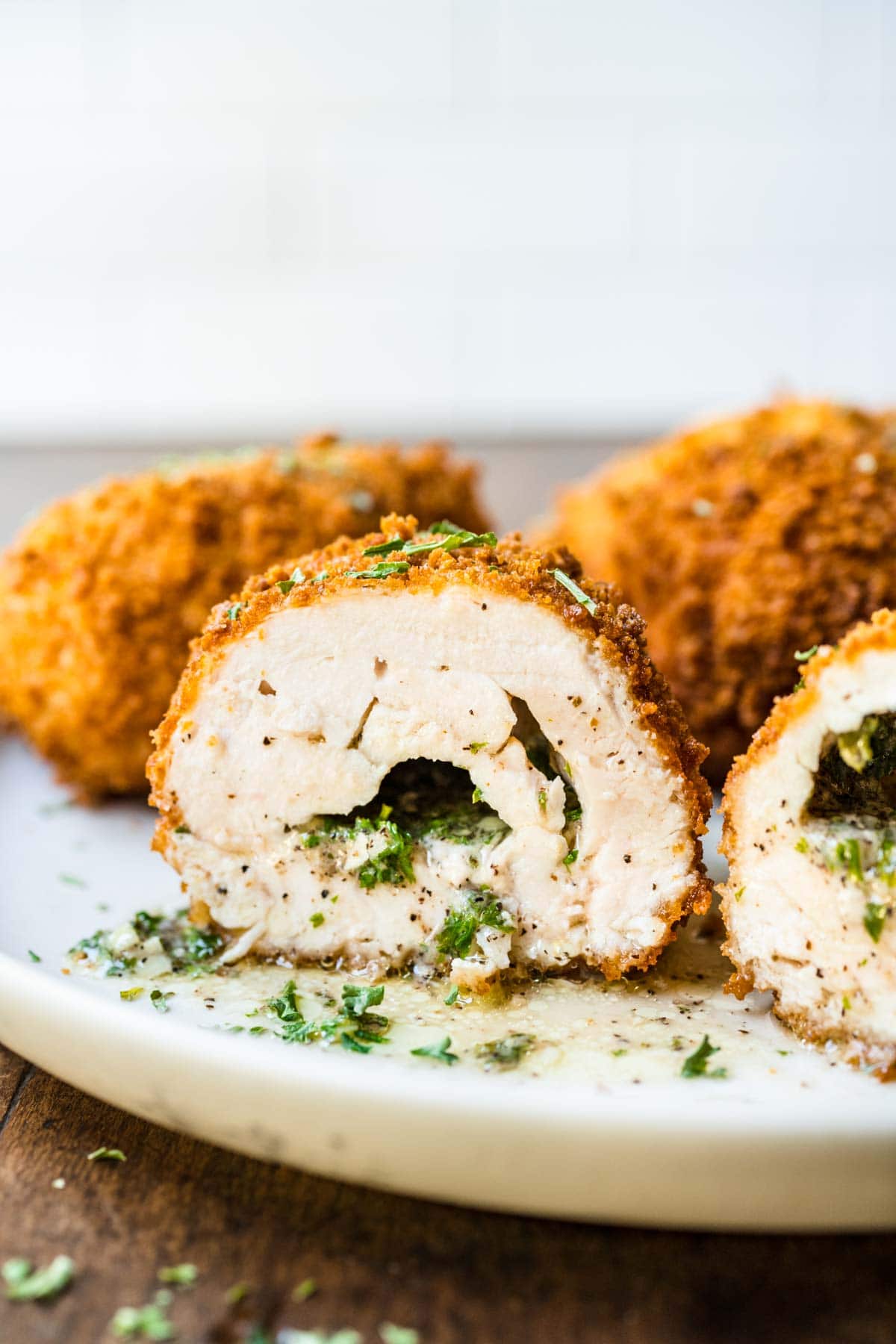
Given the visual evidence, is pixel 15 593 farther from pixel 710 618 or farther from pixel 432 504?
pixel 710 618

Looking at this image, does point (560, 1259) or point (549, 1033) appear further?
point (549, 1033)

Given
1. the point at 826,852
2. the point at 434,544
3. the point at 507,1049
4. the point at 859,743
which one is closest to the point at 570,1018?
the point at 507,1049

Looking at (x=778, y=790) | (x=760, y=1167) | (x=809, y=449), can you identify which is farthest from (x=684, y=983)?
(x=809, y=449)

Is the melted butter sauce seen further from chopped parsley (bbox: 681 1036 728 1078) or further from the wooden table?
the wooden table

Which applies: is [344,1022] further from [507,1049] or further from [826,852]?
[826,852]

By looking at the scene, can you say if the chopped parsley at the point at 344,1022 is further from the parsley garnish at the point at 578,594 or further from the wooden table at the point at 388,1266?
the parsley garnish at the point at 578,594

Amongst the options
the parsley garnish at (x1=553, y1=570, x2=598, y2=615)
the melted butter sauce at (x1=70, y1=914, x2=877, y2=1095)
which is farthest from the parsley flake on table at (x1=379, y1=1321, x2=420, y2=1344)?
the parsley garnish at (x1=553, y1=570, x2=598, y2=615)
